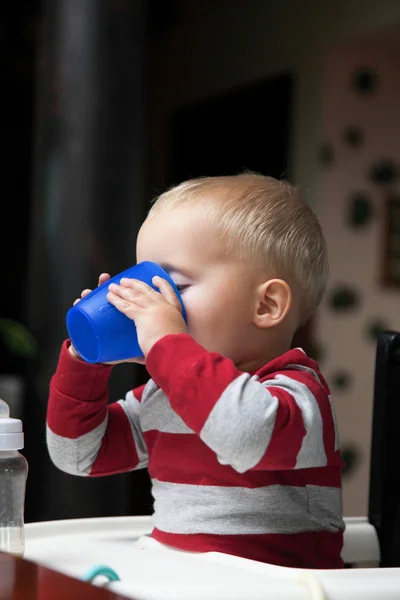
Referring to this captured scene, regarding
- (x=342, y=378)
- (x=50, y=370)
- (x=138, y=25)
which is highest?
(x=138, y=25)

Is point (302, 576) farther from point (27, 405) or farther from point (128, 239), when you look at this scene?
point (27, 405)

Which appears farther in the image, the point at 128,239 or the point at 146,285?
the point at 128,239

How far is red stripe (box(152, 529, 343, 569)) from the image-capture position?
1014 mm

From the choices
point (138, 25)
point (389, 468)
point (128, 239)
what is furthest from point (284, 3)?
point (389, 468)

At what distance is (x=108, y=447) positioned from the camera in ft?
3.88

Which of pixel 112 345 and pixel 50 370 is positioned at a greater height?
pixel 112 345

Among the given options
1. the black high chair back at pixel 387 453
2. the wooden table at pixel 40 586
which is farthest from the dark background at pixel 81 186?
the wooden table at pixel 40 586

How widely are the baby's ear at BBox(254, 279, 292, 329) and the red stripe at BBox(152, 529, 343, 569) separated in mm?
240

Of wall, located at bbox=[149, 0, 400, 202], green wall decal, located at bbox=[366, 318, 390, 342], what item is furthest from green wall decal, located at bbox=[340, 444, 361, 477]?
wall, located at bbox=[149, 0, 400, 202]

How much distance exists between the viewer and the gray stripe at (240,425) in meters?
0.88

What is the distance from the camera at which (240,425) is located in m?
0.88

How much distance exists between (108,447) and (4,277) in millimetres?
3700

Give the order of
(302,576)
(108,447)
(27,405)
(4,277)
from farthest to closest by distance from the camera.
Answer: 1. (4,277)
2. (27,405)
3. (108,447)
4. (302,576)

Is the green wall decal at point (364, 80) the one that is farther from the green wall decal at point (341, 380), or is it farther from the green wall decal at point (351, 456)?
the green wall decal at point (351, 456)
